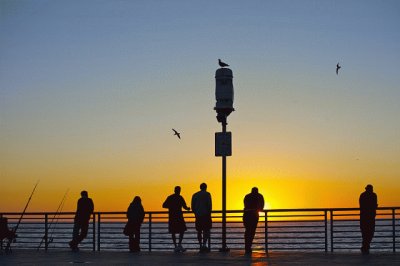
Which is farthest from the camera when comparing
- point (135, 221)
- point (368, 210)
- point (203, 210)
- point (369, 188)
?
point (135, 221)

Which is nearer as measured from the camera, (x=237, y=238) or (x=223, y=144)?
(x=223, y=144)

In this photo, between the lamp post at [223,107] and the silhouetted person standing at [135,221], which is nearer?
the lamp post at [223,107]

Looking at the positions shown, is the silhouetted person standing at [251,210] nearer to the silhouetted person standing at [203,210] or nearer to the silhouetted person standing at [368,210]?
the silhouetted person standing at [203,210]

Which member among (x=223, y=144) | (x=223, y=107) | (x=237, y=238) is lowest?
(x=237, y=238)

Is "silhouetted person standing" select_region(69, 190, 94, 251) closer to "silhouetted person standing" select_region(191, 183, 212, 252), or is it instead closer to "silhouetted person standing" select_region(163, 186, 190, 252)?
"silhouetted person standing" select_region(163, 186, 190, 252)

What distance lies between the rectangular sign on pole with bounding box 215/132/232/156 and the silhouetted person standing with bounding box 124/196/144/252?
3.29 metres

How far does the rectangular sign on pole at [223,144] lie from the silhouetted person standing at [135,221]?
3.29 metres

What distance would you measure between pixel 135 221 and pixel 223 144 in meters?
3.69

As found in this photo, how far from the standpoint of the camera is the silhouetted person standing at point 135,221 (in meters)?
23.0

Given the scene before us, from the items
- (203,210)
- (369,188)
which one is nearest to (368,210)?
(369,188)

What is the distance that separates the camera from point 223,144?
2148cm

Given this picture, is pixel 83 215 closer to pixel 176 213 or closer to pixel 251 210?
pixel 176 213

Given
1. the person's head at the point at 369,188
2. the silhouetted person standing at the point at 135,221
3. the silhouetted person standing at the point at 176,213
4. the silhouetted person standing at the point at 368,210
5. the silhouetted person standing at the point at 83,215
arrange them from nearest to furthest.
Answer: the silhouetted person standing at the point at 368,210, the person's head at the point at 369,188, the silhouetted person standing at the point at 176,213, the silhouetted person standing at the point at 135,221, the silhouetted person standing at the point at 83,215

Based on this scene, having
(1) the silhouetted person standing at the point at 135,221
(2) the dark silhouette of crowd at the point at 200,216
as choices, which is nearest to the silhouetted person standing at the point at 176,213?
(2) the dark silhouette of crowd at the point at 200,216
